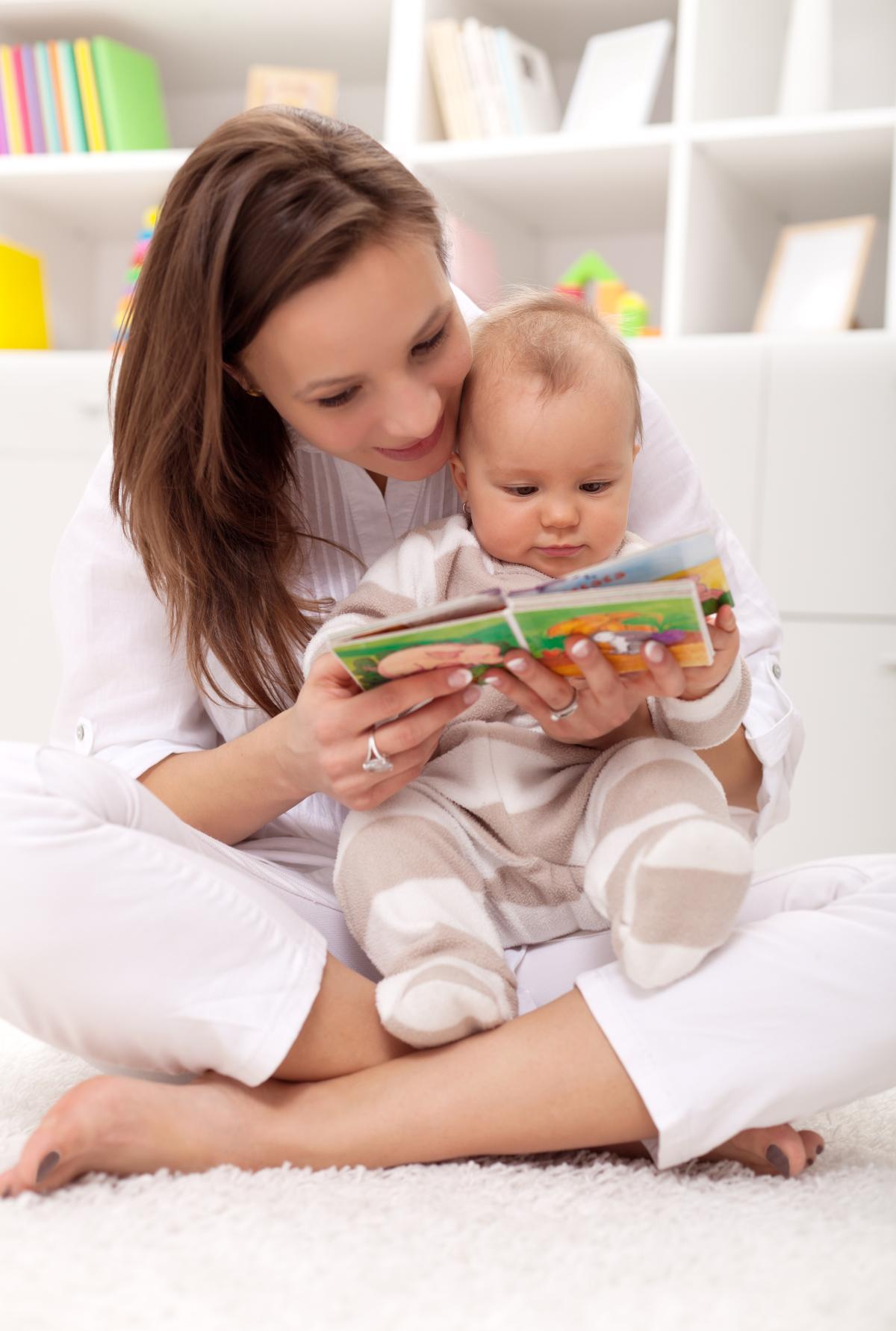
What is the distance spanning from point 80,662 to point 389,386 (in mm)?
423

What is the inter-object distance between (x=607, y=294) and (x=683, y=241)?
0.24 m

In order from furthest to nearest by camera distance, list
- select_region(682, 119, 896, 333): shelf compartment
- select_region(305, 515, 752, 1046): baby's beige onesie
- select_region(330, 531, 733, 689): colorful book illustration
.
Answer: select_region(682, 119, 896, 333): shelf compartment
select_region(305, 515, 752, 1046): baby's beige onesie
select_region(330, 531, 733, 689): colorful book illustration

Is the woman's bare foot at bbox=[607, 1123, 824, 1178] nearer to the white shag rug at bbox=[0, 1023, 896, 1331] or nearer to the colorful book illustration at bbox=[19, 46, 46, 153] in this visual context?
the white shag rug at bbox=[0, 1023, 896, 1331]

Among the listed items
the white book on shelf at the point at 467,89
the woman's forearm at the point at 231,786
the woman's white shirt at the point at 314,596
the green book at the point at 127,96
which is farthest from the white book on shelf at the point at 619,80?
the woman's forearm at the point at 231,786

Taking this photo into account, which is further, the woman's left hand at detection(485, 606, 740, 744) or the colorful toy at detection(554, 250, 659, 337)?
the colorful toy at detection(554, 250, 659, 337)

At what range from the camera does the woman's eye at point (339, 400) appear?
111cm

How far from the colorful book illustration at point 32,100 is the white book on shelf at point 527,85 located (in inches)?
39.6

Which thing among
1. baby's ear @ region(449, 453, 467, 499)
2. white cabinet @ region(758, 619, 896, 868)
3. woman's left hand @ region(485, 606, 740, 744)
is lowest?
white cabinet @ region(758, 619, 896, 868)

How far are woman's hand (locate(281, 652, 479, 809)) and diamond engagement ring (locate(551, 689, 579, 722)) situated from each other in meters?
0.07

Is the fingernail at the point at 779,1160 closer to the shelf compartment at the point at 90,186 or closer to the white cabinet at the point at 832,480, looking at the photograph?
the white cabinet at the point at 832,480

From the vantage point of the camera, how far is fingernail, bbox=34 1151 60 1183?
2.93 feet

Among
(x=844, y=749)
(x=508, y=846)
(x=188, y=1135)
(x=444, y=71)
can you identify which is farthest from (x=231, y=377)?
(x=444, y=71)

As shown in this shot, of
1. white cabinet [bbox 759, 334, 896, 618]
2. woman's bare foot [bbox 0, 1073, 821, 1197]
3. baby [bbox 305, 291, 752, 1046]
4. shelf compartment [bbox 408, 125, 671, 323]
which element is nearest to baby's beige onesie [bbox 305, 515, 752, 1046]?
baby [bbox 305, 291, 752, 1046]

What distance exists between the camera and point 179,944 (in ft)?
3.23
